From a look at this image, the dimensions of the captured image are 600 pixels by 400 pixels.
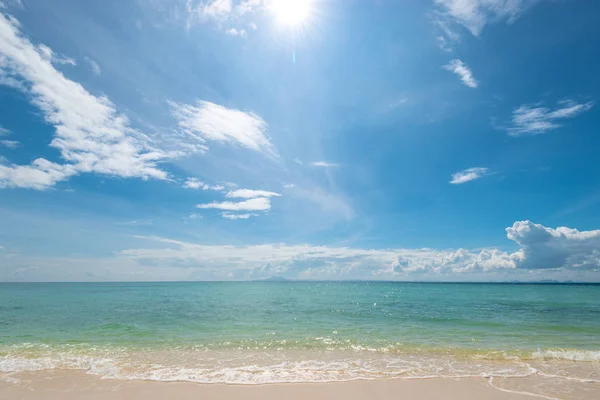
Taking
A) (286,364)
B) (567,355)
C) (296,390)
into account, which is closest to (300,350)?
(286,364)

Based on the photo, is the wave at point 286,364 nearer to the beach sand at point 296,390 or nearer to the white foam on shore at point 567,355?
the white foam on shore at point 567,355

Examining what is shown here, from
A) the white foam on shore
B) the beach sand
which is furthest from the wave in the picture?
the beach sand

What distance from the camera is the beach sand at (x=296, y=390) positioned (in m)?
8.76

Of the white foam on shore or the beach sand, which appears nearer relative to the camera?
the beach sand

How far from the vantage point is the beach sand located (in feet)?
28.7

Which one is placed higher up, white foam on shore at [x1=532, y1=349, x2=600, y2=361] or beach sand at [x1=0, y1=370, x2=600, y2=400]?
beach sand at [x1=0, y1=370, x2=600, y2=400]

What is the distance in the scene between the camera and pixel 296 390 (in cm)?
916

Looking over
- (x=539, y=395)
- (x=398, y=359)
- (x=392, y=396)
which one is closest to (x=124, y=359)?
(x=392, y=396)

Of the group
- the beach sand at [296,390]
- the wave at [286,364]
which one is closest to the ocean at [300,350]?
the wave at [286,364]

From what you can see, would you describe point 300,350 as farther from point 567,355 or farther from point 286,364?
point 567,355

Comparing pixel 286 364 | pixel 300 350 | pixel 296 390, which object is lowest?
pixel 300 350

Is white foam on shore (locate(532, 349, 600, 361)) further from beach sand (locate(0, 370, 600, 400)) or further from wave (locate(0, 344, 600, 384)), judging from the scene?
beach sand (locate(0, 370, 600, 400))

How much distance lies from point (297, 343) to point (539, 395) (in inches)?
436

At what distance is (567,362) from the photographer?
42.1 ft
